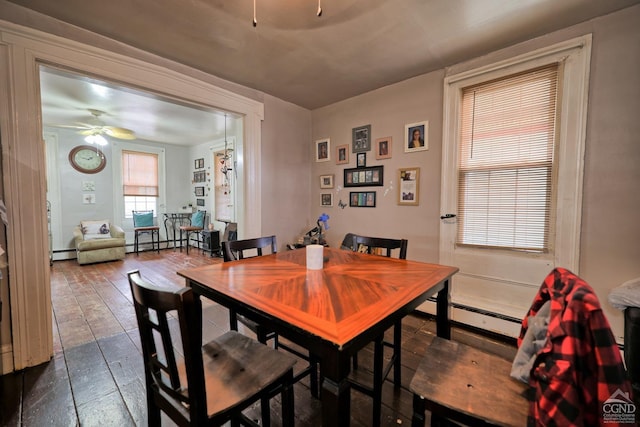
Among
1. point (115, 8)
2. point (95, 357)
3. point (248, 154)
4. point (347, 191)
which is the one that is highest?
point (115, 8)

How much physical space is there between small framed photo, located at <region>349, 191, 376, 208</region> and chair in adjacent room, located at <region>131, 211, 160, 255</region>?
4.70 meters

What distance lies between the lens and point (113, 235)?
5.25 meters

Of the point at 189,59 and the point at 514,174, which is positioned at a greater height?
the point at 189,59

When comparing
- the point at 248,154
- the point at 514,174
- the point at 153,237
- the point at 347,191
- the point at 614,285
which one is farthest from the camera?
the point at 153,237

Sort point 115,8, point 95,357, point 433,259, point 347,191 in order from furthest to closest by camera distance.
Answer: point 347,191 → point 433,259 → point 95,357 → point 115,8

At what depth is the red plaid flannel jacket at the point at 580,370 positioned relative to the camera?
26.9 inches

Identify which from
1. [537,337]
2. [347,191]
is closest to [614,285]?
[537,337]

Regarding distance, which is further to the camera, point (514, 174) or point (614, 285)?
point (514, 174)

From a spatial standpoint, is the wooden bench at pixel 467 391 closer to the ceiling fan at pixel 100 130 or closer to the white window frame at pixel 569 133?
the white window frame at pixel 569 133

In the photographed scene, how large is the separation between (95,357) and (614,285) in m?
3.76

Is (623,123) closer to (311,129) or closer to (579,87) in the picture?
(579,87)

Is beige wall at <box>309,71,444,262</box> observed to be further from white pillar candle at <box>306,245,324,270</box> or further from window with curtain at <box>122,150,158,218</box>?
window with curtain at <box>122,150,158,218</box>

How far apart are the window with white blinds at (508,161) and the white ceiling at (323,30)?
0.37 m

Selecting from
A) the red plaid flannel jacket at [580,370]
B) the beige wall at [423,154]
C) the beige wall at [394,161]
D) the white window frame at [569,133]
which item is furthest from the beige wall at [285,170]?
the red plaid flannel jacket at [580,370]
